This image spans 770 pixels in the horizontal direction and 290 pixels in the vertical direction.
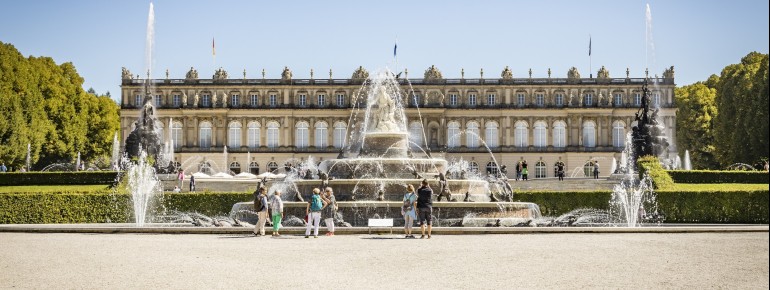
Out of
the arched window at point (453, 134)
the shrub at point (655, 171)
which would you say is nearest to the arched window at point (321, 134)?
the arched window at point (453, 134)

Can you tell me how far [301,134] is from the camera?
8450 cm

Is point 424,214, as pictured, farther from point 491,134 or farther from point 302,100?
point 302,100

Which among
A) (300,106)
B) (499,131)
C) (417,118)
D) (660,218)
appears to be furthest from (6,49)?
(660,218)

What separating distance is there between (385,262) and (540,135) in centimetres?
7038

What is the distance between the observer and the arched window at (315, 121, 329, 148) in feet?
276

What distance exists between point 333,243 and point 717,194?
14624 mm

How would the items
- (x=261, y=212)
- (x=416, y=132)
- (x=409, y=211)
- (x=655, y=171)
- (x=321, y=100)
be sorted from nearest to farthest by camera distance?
(x=409, y=211) → (x=261, y=212) → (x=655, y=171) → (x=416, y=132) → (x=321, y=100)

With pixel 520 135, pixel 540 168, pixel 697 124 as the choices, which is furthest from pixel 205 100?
pixel 697 124

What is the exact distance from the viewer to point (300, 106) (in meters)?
84.4

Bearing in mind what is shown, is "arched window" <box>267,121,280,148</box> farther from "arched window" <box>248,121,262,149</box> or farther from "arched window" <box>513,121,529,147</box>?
"arched window" <box>513,121,529,147</box>

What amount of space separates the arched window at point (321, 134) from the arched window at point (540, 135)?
1828 cm

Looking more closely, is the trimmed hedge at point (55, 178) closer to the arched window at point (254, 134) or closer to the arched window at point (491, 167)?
the arched window at point (254, 134)

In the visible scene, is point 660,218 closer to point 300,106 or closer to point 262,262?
point 262,262

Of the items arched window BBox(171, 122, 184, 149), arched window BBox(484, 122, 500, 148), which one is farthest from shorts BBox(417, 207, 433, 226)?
arched window BBox(171, 122, 184, 149)
